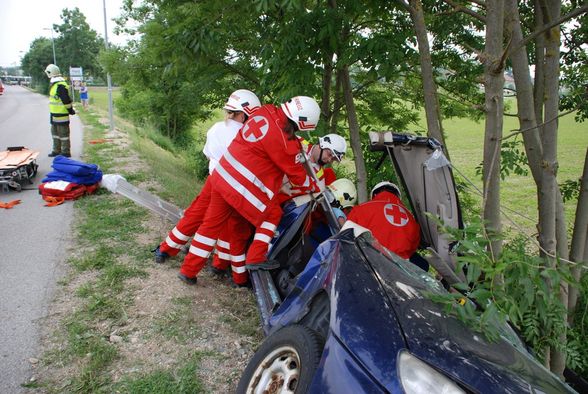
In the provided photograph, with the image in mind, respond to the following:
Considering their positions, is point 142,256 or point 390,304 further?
point 142,256

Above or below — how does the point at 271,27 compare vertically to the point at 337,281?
above

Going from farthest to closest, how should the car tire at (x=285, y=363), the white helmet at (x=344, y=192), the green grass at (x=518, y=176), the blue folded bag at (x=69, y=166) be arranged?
1. the green grass at (x=518, y=176)
2. the blue folded bag at (x=69, y=166)
3. the white helmet at (x=344, y=192)
4. the car tire at (x=285, y=363)

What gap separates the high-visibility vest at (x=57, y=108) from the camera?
356 inches

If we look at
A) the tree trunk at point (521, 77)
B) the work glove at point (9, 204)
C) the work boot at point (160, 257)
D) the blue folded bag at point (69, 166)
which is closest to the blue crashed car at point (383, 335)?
the tree trunk at point (521, 77)

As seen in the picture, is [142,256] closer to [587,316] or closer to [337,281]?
[337,281]

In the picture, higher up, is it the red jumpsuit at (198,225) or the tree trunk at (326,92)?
Answer: the tree trunk at (326,92)

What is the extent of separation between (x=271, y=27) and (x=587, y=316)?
457cm

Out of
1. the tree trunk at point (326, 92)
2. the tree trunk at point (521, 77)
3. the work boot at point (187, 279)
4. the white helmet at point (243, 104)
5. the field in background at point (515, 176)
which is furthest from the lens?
the field in background at point (515, 176)

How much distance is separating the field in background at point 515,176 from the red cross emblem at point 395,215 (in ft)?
10.2

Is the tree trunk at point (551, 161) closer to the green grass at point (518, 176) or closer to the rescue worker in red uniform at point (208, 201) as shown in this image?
the green grass at point (518, 176)

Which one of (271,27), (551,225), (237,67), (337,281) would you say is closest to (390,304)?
(337,281)

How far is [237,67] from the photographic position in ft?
25.9

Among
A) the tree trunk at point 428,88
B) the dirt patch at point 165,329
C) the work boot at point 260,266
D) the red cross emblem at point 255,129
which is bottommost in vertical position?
the dirt patch at point 165,329

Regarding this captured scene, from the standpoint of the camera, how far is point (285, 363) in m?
2.29
